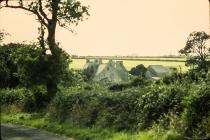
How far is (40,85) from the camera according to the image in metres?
47.3

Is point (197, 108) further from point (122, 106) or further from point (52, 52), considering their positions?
point (52, 52)

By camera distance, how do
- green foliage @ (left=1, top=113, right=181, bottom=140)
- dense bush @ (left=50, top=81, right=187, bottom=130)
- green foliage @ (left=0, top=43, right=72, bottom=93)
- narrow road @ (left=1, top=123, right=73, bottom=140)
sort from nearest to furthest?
green foliage @ (left=1, top=113, right=181, bottom=140) < dense bush @ (left=50, top=81, right=187, bottom=130) < narrow road @ (left=1, top=123, right=73, bottom=140) < green foliage @ (left=0, top=43, right=72, bottom=93)

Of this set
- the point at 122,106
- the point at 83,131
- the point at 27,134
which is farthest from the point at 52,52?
the point at 122,106

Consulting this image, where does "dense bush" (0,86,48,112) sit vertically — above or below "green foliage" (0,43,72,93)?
below

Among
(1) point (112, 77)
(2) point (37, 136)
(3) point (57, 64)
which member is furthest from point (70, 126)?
(1) point (112, 77)

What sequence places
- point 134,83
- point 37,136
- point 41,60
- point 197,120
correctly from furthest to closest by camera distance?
1. point 134,83
2. point 41,60
3. point 37,136
4. point 197,120

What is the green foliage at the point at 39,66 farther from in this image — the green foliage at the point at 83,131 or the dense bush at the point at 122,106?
the dense bush at the point at 122,106

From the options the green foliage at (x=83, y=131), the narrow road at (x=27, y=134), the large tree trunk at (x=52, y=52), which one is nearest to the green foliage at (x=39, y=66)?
the large tree trunk at (x=52, y=52)

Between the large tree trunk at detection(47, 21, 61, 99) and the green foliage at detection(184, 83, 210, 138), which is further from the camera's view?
the large tree trunk at detection(47, 21, 61, 99)

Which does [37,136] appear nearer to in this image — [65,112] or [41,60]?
[65,112]

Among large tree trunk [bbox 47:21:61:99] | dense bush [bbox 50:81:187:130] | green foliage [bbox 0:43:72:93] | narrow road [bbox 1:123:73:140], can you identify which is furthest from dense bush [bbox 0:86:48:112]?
narrow road [bbox 1:123:73:140]

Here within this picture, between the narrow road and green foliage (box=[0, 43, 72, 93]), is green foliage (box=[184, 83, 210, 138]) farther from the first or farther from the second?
green foliage (box=[0, 43, 72, 93])

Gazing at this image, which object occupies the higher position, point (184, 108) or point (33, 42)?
point (33, 42)

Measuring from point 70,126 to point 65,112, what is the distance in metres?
3.42
